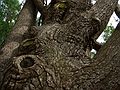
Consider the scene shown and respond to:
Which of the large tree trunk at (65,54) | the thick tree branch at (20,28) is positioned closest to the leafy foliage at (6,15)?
the thick tree branch at (20,28)

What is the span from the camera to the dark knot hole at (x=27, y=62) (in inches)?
95.3

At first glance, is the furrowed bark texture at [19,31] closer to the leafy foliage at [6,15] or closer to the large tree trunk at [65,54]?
the large tree trunk at [65,54]

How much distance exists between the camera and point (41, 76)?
2314 mm

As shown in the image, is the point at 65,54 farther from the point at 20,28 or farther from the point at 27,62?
the point at 20,28

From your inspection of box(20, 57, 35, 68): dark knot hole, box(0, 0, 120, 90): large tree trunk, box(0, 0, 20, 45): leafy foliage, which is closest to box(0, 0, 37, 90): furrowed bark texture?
box(0, 0, 120, 90): large tree trunk

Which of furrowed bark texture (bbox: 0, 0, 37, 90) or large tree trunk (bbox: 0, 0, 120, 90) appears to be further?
furrowed bark texture (bbox: 0, 0, 37, 90)

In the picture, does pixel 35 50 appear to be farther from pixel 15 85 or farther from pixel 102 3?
pixel 102 3

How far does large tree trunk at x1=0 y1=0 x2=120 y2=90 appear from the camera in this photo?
91.0 inches

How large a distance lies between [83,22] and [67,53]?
0.59 meters

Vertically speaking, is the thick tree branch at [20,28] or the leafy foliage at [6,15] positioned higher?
the leafy foliage at [6,15]

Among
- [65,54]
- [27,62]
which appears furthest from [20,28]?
[27,62]

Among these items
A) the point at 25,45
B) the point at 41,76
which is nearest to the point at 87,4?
the point at 25,45

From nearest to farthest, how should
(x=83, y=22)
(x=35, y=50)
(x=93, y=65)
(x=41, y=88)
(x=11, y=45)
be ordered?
1. (x=41, y=88)
2. (x=93, y=65)
3. (x=35, y=50)
4. (x=83, y=22)
5. (x=11, y=45)

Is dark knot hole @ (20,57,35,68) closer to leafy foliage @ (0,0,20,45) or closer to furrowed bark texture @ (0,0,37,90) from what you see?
furrowed bark texture @ (0,0,37,90)
